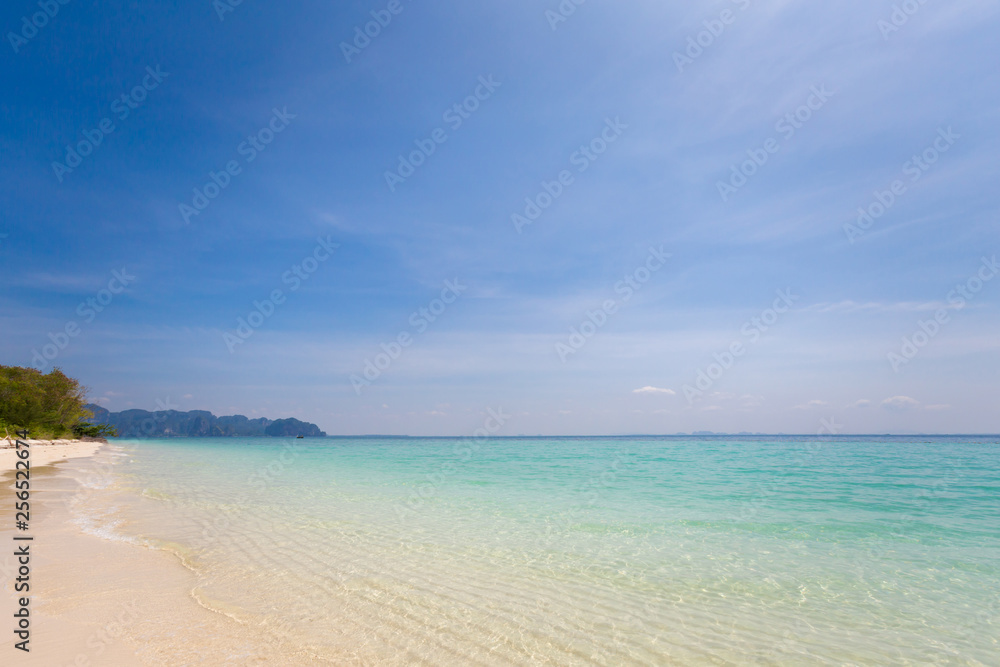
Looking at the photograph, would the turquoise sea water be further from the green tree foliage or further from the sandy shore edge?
the green tree foliage


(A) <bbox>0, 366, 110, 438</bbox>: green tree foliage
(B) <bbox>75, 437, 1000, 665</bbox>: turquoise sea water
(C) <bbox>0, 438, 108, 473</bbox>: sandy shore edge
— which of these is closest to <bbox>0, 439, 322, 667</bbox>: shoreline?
(B) <bbox>75, 437, 1000, 665</bbox>: turquoise sea water

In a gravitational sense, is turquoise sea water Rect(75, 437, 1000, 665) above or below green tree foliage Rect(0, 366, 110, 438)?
below

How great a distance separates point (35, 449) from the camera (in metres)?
43.1

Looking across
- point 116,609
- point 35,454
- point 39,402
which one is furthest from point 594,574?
point 39,402

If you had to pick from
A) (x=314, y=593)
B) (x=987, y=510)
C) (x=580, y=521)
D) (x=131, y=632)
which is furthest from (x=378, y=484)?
(x=987, y=510)

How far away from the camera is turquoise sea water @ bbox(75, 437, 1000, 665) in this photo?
587 centimetres

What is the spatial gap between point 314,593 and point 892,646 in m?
7.97

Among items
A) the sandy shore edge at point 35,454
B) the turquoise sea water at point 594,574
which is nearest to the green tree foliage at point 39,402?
the sandy shore edge at point 35,454

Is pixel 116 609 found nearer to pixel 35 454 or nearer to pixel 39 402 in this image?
pixel 35 454

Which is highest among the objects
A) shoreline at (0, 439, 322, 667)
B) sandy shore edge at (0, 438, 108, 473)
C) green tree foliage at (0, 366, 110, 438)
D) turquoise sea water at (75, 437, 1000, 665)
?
green tree foliage at (0, 366, 110, 438)

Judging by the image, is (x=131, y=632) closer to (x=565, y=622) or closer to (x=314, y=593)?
(x=314, y=593)

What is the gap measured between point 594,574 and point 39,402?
2745 inches

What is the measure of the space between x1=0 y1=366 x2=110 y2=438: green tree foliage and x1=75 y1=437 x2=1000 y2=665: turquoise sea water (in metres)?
46.9

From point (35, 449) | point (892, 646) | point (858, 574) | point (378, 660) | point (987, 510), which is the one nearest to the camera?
point (378, 660)
